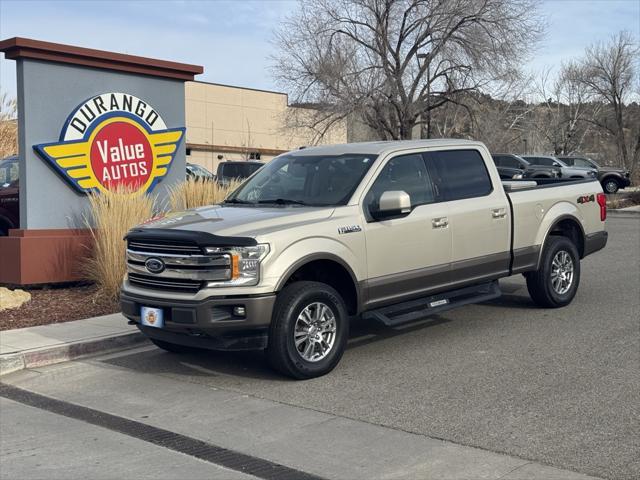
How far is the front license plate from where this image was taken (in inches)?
269

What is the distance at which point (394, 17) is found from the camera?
2998 cm

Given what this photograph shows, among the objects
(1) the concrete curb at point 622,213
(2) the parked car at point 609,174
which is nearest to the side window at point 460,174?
(1) the concrete curb at point 622,213

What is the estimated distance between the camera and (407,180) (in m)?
7.99

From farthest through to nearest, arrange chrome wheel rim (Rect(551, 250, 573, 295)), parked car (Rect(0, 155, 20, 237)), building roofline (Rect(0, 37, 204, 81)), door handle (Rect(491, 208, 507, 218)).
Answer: parked car (Rect(0, 155, 20, 237))
building roofline (Rect(0, 37, 204, 81))
chrome wheel rim (Rect(551, 250, 573, 295))
door handle (Rect(491, 208, 507, 218))

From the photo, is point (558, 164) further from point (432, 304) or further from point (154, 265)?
point (154, 265)

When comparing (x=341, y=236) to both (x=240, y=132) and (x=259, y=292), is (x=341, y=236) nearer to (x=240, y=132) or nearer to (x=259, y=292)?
(x=259, y=292)

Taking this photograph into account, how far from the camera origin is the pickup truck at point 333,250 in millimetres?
6598

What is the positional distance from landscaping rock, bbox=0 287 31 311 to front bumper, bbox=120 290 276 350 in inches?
159

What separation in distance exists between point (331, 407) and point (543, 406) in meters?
1.62

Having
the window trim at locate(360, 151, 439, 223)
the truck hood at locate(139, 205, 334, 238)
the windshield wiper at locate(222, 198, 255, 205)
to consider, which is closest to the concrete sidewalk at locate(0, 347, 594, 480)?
the truck hood at locate(139, 205, 334, 238)

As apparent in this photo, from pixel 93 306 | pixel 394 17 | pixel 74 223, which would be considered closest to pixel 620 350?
pixel 93 306

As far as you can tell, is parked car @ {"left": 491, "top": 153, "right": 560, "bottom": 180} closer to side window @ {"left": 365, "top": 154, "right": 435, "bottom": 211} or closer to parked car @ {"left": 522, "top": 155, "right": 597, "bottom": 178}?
parked car @ {"left": 522, "top": 155, "right": 597, "bottom": 178}

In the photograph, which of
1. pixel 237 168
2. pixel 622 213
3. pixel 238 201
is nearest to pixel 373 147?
pixel 238 201

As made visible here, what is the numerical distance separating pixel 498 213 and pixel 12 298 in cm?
622
